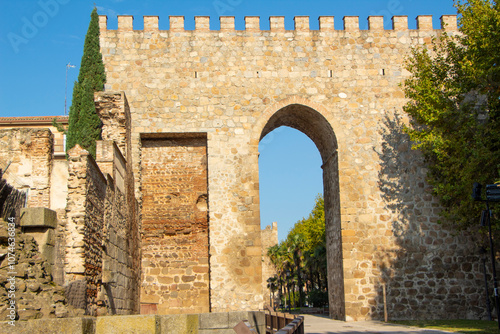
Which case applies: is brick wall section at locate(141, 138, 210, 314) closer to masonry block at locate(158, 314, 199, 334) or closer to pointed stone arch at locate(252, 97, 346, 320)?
pointed stone arch at locate(252, 97, 346, 320)

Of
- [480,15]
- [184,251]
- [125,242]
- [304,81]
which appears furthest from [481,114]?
[125,242]

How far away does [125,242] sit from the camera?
12.8 m

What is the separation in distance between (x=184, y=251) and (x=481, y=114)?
913cm

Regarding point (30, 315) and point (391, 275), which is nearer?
point (30, 315)

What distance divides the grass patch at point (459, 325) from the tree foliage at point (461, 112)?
2408 millimetres

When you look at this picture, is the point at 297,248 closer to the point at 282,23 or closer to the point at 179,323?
the point at 282,23

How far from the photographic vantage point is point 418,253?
1513 cm

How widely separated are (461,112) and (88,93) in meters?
9.80

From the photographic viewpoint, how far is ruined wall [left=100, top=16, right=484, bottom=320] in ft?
48.8

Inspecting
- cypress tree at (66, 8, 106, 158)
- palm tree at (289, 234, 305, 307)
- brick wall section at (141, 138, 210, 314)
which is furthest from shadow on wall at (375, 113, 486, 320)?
palm tree at (289, 234, 305, 307)

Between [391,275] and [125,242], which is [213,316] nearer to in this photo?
[125,242]

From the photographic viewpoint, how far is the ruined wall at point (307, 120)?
14.9 m

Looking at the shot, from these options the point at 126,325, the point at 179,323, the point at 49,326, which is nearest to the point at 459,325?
the point at 179,323

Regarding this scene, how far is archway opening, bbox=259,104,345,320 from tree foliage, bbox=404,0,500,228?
2393 mm
